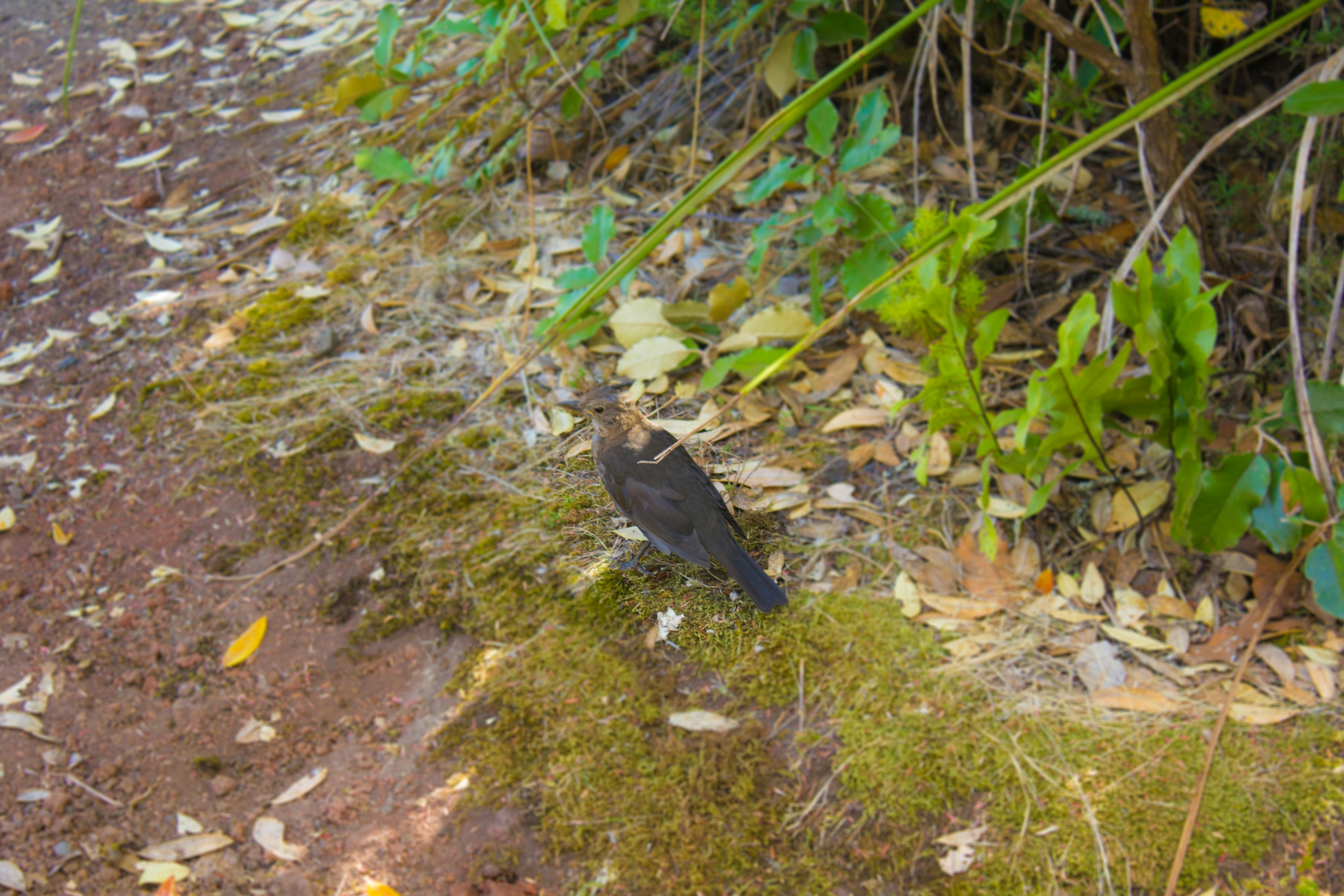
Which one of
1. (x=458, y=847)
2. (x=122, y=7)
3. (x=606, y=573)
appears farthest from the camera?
(x=122, y=7)

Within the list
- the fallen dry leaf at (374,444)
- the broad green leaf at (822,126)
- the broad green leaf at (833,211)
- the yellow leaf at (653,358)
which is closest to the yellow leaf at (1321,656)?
the broad green leaf at (833,211)

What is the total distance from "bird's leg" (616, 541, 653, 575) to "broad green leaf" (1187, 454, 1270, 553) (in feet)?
6.93

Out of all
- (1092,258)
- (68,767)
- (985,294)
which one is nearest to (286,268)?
(68,767)

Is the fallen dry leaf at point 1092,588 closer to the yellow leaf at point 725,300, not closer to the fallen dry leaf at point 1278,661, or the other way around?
the fallen dry leaf at point 1278,661

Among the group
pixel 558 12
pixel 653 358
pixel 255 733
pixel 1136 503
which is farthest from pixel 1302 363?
pixel 255 733

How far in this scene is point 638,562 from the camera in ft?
2.63

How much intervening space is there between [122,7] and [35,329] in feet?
11.9

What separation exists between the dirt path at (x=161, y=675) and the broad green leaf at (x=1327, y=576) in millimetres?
2134

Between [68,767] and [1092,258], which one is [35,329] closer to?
[68,767]

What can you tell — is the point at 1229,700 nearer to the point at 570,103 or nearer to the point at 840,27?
the point at 840,27

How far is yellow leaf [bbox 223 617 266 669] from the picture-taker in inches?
111

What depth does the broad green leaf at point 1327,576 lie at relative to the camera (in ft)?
7.37

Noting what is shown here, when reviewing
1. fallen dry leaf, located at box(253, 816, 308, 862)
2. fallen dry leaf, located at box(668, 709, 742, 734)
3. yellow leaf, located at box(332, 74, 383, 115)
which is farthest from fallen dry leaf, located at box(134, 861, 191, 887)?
yellow leaf, located at box(332, 74, 383, 115)

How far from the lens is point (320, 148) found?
478cm
